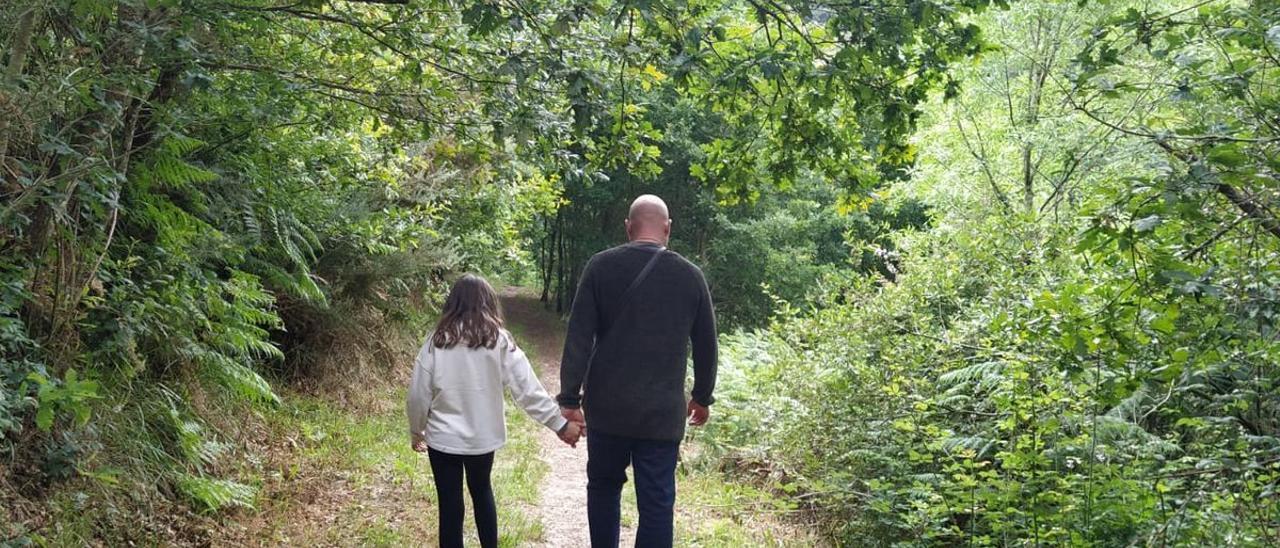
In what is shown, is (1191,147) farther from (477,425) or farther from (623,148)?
(477,425)

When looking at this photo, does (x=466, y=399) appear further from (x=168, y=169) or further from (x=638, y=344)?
(x=168, y=169)

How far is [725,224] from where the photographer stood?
1137 inches

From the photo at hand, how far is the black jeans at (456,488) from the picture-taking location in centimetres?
500

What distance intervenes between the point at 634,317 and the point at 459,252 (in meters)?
10.5

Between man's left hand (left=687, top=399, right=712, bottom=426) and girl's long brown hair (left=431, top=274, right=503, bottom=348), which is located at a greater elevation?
girl's long brown hair (left=431, top=274, right=503, bottom=348)

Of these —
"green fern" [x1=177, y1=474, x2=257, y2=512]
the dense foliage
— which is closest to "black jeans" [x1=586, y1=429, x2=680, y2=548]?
the dense foliage

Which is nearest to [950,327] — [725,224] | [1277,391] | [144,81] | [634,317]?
[1277,391]

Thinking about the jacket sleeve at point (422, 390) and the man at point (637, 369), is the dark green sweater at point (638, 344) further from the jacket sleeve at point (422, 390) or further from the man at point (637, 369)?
the jacket sleeve at point (422, 390)

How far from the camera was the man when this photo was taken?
464cm

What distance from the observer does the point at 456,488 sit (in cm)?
502

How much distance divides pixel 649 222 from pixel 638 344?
0.67 metres

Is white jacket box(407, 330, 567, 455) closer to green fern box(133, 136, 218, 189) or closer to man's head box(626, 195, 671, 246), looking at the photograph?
man's head box(626, 195, 671, 246)

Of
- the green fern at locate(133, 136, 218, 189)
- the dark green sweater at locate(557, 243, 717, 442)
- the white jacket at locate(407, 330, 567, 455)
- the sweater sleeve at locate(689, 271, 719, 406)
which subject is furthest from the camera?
the green fern at locate(133, 136, 218, 189)

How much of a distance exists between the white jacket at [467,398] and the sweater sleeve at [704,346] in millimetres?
791
